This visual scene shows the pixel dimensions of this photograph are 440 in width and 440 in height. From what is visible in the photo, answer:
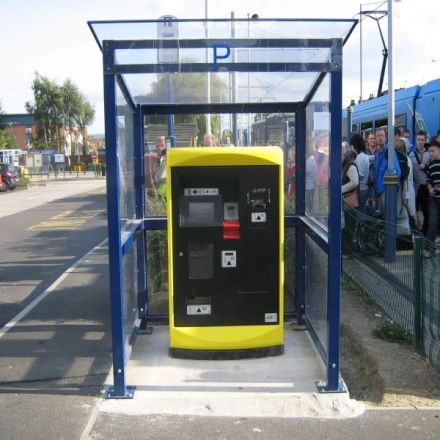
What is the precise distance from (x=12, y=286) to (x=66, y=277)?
796mm

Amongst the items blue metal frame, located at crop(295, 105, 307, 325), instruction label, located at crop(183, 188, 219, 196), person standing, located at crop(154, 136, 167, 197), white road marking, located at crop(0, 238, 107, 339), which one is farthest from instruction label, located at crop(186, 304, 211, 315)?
white road marking, located at crop(0, 238, 107, 339)

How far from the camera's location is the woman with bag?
737 centimetres

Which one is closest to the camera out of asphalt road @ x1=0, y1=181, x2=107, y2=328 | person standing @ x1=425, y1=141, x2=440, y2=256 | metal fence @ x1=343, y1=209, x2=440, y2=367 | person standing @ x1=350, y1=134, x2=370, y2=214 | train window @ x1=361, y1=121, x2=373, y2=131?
metal fence @ x1=343, y1=209, x2=440, y2=367

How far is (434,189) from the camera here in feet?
26.9

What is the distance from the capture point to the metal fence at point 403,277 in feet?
14.9

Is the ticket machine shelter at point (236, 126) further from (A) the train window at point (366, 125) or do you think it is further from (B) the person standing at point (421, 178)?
(A) the train window at point (366, 125)

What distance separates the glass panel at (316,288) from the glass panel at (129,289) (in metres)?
1.54

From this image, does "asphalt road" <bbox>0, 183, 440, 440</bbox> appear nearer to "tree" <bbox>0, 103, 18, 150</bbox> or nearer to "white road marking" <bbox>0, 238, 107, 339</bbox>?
"white road marking" <bbox>0, 238, 107, 339</bbox>

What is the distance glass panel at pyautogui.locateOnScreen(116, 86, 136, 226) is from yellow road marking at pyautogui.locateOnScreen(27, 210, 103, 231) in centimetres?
948

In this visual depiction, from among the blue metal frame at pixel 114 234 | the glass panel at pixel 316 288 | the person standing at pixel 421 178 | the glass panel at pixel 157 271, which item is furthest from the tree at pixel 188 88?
the person standing at pixel 421 178

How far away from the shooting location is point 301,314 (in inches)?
224

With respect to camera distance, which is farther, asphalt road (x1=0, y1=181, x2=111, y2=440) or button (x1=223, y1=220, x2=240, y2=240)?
button (x1=223, y1=220, x2=240, y2=240)

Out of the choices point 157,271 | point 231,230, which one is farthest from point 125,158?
point 157,271

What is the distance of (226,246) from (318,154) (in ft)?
3.53
